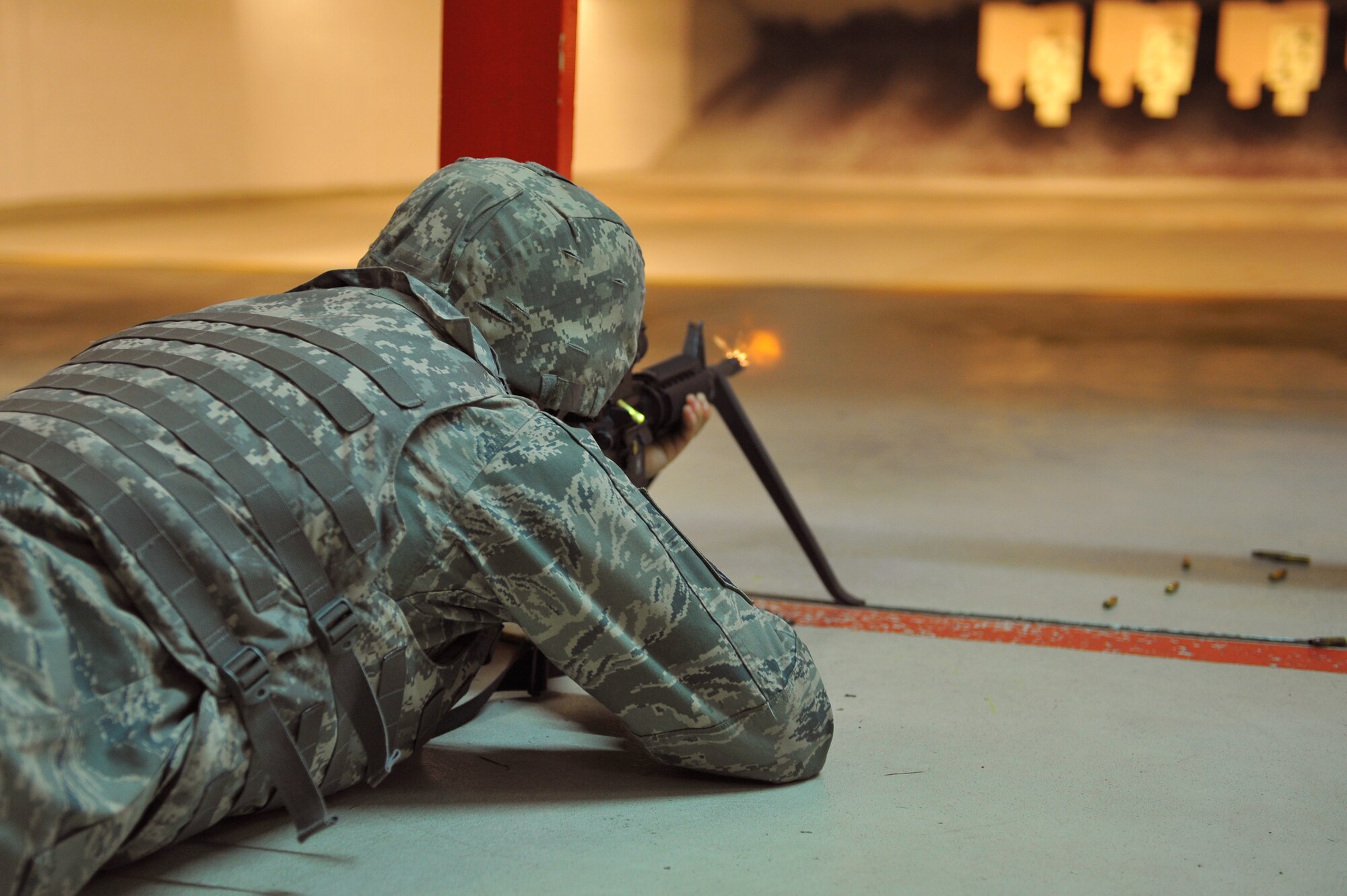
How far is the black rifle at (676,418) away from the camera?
1958 millimetres

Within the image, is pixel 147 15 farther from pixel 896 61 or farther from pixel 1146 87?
pixel 1146 87

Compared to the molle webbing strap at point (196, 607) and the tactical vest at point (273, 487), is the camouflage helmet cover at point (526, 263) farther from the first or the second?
the molle webbing strap at point (196, 607)

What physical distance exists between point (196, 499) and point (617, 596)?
429 millimetres

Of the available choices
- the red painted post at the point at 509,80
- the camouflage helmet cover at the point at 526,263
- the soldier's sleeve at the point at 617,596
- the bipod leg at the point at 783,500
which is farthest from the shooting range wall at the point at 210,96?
the soldier's sleeve at the point at 617,596

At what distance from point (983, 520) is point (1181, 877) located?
5.53 ft

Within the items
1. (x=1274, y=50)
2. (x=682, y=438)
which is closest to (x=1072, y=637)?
(x=682, y=438)

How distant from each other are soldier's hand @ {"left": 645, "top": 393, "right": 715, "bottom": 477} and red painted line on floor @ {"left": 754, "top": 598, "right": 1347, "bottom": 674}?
335mm

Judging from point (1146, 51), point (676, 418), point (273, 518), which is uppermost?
point (1146, 51)

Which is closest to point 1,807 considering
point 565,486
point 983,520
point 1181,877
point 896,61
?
point 565,486

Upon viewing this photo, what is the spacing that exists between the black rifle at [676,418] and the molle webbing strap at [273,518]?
0.62 metres

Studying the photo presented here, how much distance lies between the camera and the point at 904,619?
2.32 meters

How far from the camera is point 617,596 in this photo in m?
1.33

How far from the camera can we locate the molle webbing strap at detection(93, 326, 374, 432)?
1.23 metres

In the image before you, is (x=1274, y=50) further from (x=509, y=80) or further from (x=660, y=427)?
(x=660, y=427)
